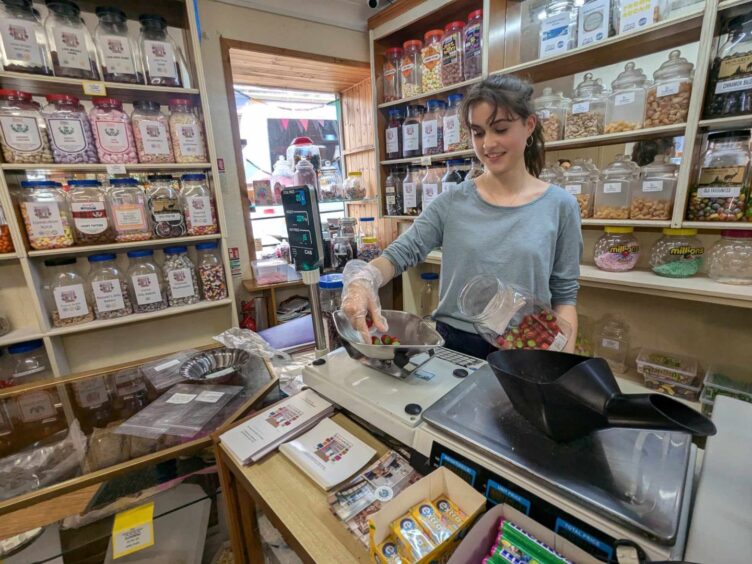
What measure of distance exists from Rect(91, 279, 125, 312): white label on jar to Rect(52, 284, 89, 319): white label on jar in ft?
0.18

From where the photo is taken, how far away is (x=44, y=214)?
148 cm

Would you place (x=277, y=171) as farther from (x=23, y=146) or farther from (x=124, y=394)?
(x=124, y=394)

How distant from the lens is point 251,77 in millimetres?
2461

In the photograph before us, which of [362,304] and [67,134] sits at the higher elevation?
[67,134]

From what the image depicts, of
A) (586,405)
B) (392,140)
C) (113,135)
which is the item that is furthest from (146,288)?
(586,405)

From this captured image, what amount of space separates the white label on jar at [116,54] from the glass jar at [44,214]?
565 mm

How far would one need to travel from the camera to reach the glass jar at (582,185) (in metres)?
1.51

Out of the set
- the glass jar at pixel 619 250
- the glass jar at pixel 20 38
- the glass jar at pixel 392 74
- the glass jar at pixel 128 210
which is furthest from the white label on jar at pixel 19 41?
the glass jar at pixel 619 250

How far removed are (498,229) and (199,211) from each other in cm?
145

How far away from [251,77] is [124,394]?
2263 mm

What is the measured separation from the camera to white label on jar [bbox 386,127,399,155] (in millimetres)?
2209

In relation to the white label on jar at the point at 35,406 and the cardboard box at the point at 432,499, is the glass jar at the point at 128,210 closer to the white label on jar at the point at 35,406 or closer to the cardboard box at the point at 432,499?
the white label on jar at the point at 35,406

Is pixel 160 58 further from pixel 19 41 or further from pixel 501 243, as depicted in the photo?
pixel 501 243

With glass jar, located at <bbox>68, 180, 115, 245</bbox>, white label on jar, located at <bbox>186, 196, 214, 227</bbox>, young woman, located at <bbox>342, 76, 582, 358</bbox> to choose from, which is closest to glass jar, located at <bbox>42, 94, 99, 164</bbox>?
glass jar, located at <bbox>68, 180, 115, 245</bbox>
